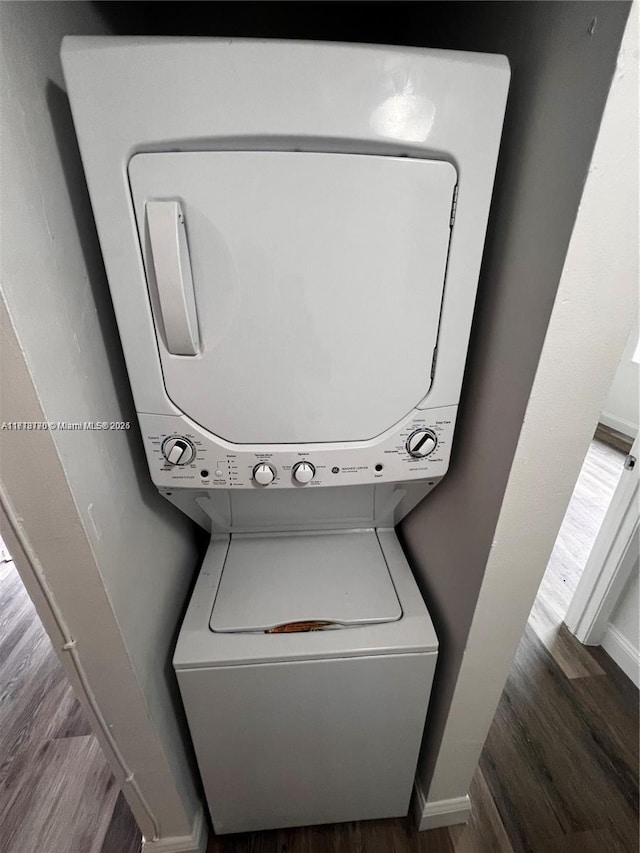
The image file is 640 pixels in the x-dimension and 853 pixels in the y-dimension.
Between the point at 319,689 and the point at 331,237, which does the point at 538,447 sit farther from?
the point at 319,689

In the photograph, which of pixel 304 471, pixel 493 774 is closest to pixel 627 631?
pixel 493 774

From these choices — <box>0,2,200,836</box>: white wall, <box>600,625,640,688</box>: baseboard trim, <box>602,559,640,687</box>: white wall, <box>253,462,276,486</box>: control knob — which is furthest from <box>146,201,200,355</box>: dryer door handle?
<box>600,625,640,688</box>: baseboard trim

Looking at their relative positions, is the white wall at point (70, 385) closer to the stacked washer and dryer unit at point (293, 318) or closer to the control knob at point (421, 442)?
the stacked washer and dryer unit at point (293, 318)

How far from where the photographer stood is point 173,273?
625 mm

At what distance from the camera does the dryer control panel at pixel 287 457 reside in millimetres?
782

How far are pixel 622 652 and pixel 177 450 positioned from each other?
1920 millimetres

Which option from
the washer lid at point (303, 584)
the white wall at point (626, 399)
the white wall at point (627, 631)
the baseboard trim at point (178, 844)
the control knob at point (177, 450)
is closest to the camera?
the control knob at point (177, 450)

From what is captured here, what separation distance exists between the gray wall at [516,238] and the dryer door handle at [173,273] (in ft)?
1.75

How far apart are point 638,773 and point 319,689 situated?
1.25 meters

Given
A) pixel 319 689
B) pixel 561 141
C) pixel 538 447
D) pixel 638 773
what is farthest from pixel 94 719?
pixel 638 773

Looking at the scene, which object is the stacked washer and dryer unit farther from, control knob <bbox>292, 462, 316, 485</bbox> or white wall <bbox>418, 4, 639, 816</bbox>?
white wall <bbox>418, 4, 639, 816</bbox>

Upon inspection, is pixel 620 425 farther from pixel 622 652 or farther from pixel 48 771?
pixel 48 771

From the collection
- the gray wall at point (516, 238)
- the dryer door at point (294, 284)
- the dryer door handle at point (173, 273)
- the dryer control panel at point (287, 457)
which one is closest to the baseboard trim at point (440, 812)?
the gray wall at point (516, 238)

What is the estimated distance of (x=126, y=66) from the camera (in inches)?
21.1
